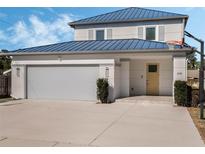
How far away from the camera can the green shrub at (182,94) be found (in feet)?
41.6

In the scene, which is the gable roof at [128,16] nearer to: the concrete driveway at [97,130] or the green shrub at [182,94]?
the green shrub at [182,94]

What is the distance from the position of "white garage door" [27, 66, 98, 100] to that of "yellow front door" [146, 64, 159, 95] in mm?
4491

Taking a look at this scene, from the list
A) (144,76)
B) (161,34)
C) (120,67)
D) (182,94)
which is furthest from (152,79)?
(182,94)

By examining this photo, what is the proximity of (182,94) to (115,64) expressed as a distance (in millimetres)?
4411

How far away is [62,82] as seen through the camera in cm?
1552

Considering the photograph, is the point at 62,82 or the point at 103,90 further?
the point at 62,82

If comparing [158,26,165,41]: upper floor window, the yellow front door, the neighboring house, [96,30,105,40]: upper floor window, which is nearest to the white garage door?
the neighboring house

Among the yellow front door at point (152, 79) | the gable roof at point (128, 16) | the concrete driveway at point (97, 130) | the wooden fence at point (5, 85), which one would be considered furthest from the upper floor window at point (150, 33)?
the wooden fence at point (5, 85)

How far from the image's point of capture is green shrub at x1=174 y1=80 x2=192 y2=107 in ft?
41.6

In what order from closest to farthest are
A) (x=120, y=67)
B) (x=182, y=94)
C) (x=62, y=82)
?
(x=182, y=94) < (x=62, y=82) < (x=120, y=67)

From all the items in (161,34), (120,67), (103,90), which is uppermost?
(161,34)

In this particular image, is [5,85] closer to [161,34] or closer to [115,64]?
[115,64]

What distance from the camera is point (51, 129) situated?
7316mm
